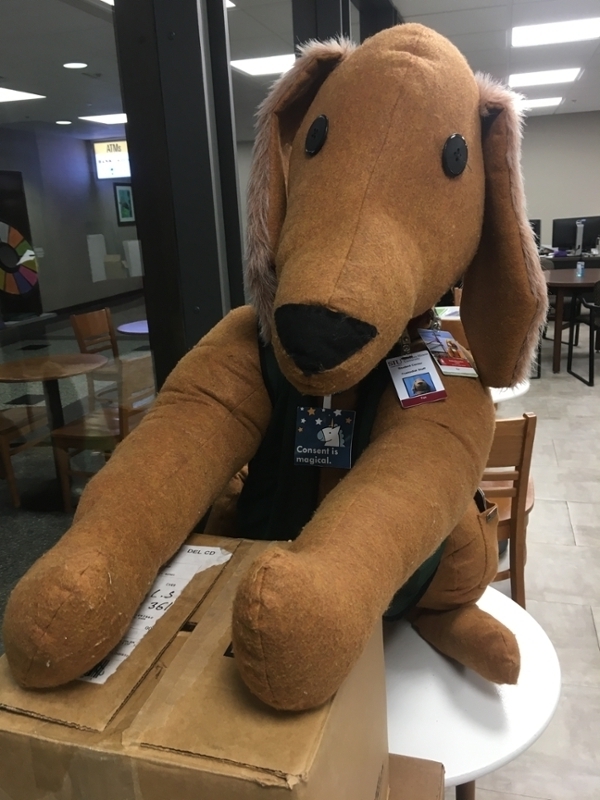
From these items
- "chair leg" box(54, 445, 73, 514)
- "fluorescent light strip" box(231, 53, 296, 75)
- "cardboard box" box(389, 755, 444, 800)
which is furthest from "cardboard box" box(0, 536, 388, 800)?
"fluorescent light strip" box(231, 53, 296, 75)

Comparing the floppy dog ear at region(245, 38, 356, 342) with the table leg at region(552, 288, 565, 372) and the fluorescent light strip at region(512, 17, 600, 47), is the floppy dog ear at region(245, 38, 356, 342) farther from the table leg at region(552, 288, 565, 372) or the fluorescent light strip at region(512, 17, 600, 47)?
the fluorescent light strip at region(512, 17, 600, 47)

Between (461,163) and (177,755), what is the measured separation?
669 mm

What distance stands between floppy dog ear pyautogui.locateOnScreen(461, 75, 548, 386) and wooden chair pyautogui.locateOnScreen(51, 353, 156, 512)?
1361 mm

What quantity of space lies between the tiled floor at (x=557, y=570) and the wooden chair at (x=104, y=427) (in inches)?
2.4

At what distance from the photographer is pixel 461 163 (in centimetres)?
74

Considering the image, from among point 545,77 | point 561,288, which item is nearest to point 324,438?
point 561,288

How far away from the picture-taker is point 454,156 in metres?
0.74

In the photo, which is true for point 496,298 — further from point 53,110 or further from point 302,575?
point 53,110

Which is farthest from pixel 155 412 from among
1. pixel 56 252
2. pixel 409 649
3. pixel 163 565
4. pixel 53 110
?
pixel 53 110

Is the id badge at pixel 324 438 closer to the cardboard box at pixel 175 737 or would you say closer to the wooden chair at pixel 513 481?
the cardboard box at pixel 175 737

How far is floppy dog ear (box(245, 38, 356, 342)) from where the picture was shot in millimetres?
795

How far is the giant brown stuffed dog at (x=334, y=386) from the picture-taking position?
0.56m

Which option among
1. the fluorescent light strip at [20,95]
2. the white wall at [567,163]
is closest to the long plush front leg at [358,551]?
the fluorescent light strip at [20,95]

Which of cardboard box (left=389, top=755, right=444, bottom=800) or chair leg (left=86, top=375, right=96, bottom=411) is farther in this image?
chair leg (left=86, top=375, right=96, bottom=411)
